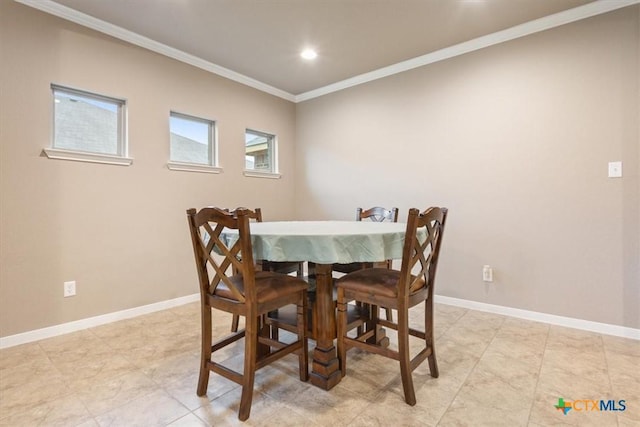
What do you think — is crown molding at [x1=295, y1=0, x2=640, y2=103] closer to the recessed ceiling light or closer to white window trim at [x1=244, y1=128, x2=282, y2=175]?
the recessed ceiling light

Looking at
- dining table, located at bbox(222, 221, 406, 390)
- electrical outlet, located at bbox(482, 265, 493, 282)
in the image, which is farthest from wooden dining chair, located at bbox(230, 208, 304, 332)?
electrical outlet, located at bbox(482, 265, 493, 282)

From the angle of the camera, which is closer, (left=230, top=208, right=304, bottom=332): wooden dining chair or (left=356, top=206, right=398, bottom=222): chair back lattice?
(left=230, top=208, right=304, bottom=332): wooden dining chair

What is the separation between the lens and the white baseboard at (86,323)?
2.22 meters

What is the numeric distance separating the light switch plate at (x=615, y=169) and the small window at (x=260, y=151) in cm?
331

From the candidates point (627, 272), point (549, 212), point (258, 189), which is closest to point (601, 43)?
point (549, 212)

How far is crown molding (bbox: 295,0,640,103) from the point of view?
2.35m

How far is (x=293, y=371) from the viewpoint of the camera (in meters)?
1.85

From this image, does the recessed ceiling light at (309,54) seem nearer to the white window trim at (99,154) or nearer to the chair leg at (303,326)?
the white window trim at (99,154)

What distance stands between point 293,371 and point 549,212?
2.35m

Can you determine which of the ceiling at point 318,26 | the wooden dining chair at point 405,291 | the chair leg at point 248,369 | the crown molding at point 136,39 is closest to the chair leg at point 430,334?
the wooden dining chair at point 405,291

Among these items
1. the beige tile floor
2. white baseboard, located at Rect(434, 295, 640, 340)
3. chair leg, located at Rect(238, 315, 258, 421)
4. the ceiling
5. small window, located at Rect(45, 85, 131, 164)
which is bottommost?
the beige tile floor

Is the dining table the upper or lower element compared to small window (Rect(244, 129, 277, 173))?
lower

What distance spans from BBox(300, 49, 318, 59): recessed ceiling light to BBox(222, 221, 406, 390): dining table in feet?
7.13

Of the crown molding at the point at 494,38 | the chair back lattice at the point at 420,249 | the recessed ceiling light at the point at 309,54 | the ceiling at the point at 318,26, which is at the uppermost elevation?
the recessed ceiling light at the point at 309,54
